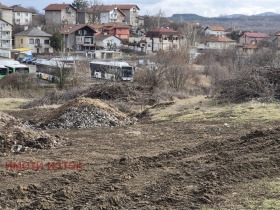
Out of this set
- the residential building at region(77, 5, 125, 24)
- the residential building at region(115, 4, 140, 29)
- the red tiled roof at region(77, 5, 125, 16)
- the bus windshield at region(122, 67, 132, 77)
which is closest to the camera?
the bus windshield at region(122, 67, 132, 77)

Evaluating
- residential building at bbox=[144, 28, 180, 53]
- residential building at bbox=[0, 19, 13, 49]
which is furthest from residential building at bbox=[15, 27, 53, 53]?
residential building at bbox=[144, 28, 180, 53]

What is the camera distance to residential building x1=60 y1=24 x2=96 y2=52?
65.0 m

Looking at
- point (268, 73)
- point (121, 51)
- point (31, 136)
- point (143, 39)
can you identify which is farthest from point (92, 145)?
point (143, 39)

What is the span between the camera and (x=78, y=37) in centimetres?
6569

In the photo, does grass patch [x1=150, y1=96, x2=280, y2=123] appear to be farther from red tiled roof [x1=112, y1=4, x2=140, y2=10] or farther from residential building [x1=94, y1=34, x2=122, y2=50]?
red tiled roof [x1=112, y1=4, x2=140, y2=10]

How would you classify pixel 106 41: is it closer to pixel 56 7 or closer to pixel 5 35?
pixel 5 35

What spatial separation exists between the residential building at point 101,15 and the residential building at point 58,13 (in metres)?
2.71

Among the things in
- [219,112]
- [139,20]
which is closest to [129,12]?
[139,20]

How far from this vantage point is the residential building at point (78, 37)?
65.0 m

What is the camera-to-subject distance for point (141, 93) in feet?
79.2

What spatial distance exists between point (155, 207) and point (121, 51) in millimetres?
61177

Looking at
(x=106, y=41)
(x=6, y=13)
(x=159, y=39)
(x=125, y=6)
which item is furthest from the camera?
(x=125, y=6)

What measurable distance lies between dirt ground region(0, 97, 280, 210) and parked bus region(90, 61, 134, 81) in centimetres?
2421

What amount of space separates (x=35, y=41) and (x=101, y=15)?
31356mm
